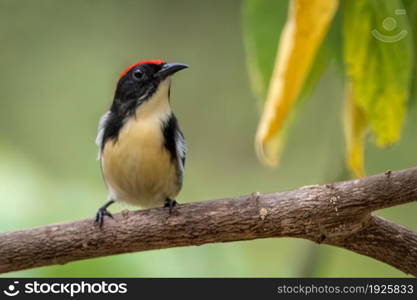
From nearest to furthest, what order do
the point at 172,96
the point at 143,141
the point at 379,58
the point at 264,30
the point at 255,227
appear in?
the point at 379,58 < the point at 264,30 < the point at 255,227 < the point at 143,141 < the point at 172,96

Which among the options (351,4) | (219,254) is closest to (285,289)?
(219,254)

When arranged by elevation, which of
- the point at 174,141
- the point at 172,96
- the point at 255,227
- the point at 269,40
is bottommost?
the point at 255,227

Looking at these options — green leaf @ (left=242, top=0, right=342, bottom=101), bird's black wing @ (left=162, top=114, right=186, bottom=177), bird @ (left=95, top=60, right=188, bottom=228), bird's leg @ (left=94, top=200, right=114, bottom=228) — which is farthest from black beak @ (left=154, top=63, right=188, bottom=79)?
green leaf @ (left=242, top=0, right=342, bottom=101)

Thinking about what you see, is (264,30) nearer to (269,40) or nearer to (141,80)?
(269,40)

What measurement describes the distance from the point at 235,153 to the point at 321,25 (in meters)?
3.63

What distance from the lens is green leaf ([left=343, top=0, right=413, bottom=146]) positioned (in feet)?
6.09

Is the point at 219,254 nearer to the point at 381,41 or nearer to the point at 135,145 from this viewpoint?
the point at 135,145

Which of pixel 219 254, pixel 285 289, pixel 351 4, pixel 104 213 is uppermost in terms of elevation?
pixel 351 4

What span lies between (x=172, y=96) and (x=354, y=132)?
3.29 meters

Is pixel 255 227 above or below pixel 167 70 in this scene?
below

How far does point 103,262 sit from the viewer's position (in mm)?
2854

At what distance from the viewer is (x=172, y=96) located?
5.29 metres

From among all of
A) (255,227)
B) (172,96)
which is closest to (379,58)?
(255,227)

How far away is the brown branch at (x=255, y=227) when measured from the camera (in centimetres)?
252
